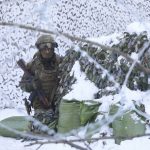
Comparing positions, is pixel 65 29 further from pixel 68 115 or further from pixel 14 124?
pixel 68 115

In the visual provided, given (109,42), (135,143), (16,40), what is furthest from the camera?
(16,40)

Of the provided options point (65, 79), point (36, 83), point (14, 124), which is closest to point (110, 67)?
point (65, 79)

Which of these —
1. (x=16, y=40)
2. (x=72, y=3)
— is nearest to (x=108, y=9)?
(x=72, y=3)

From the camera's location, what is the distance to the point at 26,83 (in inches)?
210

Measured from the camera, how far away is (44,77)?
17.5 feet

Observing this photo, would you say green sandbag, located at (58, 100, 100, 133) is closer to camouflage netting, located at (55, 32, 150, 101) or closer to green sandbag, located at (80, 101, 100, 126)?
green sandbag, located at (80, 101, 100, 126)

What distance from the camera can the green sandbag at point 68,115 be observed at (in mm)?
4930

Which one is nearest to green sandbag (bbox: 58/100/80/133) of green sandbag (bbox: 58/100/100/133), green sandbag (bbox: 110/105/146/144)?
green sandbag (bbox: 58/100/100/133)

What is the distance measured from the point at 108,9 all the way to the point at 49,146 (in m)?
6.72

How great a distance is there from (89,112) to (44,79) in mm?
704

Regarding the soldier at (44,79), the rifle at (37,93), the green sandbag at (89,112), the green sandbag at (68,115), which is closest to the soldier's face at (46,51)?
the soldier at (44,79)

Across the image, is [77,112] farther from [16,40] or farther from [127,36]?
[16,40]

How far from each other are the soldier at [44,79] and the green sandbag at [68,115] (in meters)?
0.26

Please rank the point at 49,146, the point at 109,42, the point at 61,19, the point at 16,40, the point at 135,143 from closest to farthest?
the point at 135,143 < the point at 49,146 < the point at 109,42 < the point at 16,40 < the point at 61,19
